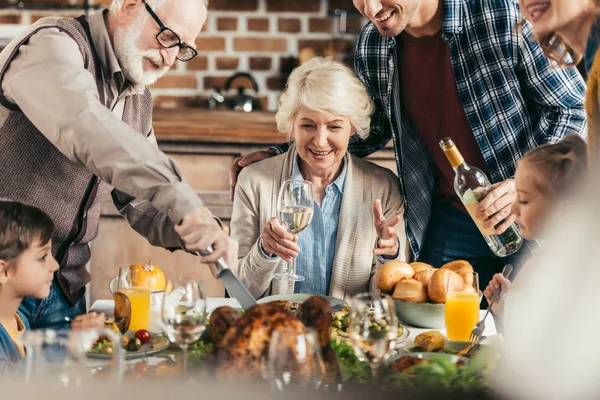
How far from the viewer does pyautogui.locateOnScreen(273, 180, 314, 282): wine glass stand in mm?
1659

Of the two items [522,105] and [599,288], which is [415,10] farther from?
[599,288]

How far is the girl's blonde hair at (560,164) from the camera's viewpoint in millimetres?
896

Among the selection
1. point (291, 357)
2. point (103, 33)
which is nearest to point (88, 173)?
point (103, 33)

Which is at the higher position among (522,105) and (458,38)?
(458,38)

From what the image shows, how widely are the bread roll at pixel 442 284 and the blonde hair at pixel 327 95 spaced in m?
0.59

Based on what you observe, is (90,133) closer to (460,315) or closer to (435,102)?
(460,315)

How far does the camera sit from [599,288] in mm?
776

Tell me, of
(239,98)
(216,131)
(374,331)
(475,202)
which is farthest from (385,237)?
(239,98)

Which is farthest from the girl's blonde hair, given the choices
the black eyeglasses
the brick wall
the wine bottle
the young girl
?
the brick wall

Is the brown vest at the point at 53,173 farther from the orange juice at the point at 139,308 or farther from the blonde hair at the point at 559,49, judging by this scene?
the blonde hair at the point at 559,49

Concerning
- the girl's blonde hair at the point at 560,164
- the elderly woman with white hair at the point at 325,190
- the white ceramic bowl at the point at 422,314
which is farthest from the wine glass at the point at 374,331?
the elderly woman with white hair at the point at 325,190

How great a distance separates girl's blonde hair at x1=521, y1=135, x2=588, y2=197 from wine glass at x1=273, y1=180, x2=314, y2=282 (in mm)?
729

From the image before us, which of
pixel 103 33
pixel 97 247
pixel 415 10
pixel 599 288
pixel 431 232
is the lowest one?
pixel 97 247

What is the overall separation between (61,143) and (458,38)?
1.05 meters
